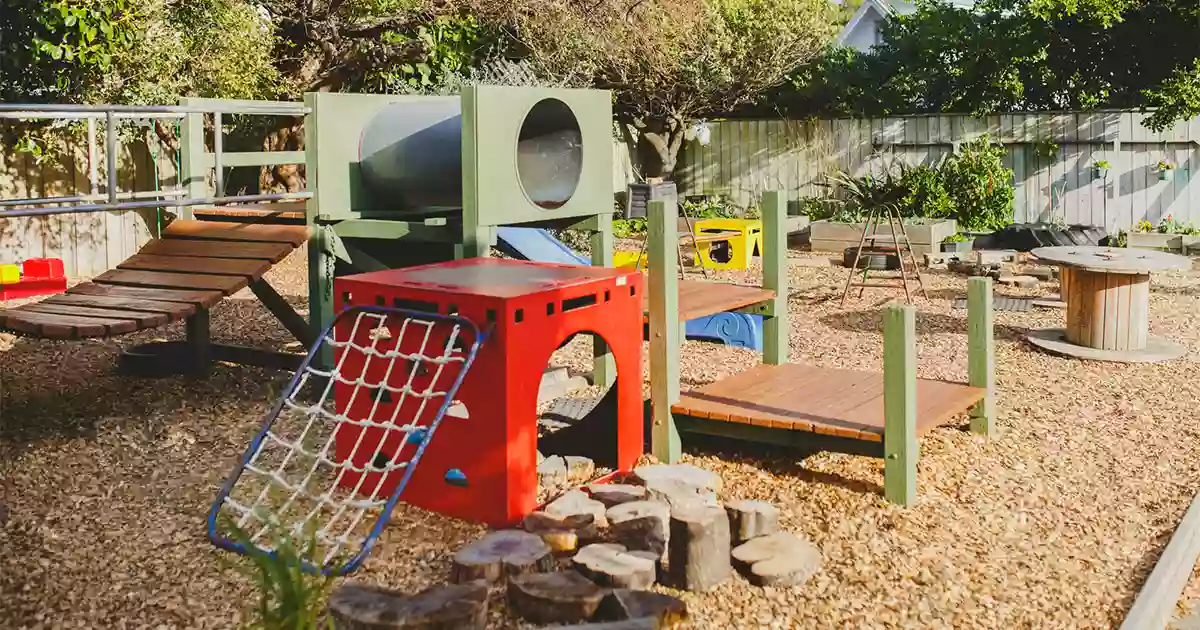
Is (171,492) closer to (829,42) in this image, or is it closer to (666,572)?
(666,572)

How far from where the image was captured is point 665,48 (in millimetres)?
14445

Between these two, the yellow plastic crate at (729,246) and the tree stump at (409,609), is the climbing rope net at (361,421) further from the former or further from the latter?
the yellow plastic crate at (729,246)

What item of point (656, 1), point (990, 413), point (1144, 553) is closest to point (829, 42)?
point (656, 1)

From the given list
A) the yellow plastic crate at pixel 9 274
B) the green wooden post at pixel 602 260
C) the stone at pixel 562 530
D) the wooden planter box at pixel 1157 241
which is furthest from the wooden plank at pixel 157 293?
the wooden planter box at pixel 1157 241

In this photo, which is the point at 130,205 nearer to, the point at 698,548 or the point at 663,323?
the point at 663,323

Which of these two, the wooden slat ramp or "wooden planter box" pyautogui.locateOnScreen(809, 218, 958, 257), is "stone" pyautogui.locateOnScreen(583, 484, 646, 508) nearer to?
the wooden slat ramp

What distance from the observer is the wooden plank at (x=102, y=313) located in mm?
5391

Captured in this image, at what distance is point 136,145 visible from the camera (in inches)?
464

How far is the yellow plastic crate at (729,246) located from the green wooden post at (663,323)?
667cm

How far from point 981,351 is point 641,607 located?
293 cm

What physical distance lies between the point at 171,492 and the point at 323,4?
7.61 meters

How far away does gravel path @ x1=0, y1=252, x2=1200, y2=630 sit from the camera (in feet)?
12.3

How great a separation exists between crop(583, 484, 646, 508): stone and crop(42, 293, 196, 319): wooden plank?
2.24 m

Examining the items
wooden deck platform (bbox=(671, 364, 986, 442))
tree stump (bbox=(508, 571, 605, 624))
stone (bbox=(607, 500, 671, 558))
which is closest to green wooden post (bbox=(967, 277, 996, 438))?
→ wooden deck platform (bbox=(671, 364, 986, 442))
